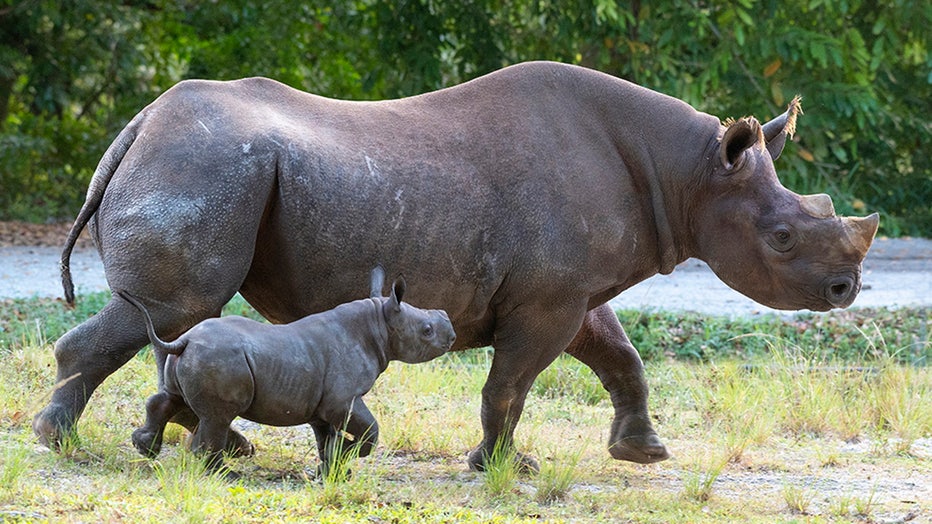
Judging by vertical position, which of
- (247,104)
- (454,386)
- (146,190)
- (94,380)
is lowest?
(454,386)

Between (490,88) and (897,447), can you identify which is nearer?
(490,88)

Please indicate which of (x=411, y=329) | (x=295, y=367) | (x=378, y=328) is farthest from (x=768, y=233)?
(x=295, y=367)

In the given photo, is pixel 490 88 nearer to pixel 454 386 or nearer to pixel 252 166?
pixel 252 166

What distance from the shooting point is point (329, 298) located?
588 cm

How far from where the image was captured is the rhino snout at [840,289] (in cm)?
627

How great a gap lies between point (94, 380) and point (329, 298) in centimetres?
105

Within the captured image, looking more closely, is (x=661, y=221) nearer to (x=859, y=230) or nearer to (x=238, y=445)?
(x=859, y=230)

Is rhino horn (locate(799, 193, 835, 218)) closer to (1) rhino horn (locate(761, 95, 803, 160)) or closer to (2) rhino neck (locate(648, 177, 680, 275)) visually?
(1) rhino horn (locate(761, 95, 803, 160))

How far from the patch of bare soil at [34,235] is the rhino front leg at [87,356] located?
33.6 feet

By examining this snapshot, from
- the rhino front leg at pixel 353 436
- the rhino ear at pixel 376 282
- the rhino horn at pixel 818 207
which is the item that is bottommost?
the rhino front leg at pixel 353 436

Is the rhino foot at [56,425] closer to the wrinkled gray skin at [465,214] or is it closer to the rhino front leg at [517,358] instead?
the wrinkled gray skin at [465,214]

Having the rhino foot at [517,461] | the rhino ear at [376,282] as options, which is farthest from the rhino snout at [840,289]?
the rhino ear at [376,282]

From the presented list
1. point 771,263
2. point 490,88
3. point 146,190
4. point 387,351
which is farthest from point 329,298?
point 771,263

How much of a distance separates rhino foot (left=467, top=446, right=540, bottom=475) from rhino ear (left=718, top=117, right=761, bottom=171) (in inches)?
66.5
